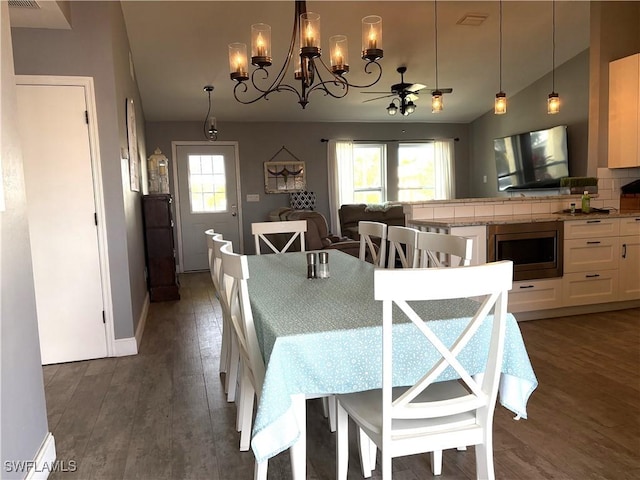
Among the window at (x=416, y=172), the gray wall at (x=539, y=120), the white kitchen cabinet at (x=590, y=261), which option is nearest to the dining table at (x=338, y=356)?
the white kitchen cabinet at (x=590, y=261)

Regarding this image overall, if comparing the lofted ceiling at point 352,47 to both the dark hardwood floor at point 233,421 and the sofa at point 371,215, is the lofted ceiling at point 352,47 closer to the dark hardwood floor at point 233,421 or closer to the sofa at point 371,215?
the sofa at point 371,215

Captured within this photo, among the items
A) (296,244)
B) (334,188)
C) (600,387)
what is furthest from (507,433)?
(334,188)

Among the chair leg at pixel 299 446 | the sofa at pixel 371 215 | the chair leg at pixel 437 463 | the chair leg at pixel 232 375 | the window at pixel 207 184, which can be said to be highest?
the window at pixel 207 184

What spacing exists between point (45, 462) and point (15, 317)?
0.66 m

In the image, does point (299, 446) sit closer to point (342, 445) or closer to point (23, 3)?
point (342, 445)

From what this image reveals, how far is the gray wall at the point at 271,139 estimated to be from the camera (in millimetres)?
7277

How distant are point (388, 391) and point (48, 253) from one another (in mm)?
2834

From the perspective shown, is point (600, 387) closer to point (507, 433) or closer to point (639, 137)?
point (507, 433)

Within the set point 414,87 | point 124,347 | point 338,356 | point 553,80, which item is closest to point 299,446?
point 338,356

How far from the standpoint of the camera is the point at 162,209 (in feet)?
16.2

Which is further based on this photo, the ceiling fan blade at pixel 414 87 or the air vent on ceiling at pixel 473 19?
the ceiling fan blade at pixel 414 87

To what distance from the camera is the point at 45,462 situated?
1.85m

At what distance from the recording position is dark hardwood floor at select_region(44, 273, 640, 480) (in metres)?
1.85

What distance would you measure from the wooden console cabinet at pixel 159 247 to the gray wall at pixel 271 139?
8.63 ft
